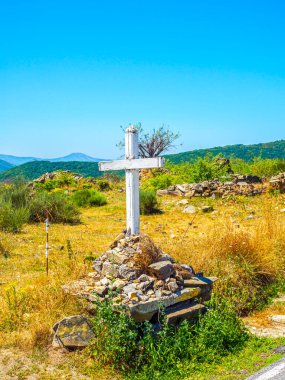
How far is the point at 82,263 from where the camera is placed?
619 centimetres

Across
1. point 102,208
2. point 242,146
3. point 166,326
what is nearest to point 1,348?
point 166,326

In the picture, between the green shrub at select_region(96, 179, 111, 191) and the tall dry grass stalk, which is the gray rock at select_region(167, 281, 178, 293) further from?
the green shrub at select_region(96, 179, 111, 191)

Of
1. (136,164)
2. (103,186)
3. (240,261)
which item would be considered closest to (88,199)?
(103,186)

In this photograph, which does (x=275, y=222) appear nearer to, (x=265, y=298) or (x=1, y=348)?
(x=265, y=298)

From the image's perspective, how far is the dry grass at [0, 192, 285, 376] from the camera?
4789mm

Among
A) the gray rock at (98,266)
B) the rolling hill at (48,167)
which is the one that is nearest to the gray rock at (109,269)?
the gray rock at (98,266)

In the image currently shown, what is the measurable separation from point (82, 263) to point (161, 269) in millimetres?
1803

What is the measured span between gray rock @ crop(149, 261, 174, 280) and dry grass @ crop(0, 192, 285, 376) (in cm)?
14

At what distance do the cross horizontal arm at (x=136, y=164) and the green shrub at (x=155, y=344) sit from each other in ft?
5.38

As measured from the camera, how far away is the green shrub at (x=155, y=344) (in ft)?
13.4

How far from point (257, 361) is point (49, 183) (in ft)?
66.8

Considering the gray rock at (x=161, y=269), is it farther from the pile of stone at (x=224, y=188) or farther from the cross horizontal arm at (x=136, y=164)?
the pile of stone at (x=224, y=188)

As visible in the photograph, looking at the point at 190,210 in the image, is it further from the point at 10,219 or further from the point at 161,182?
the point at 161,182

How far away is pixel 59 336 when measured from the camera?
436 centimetres
